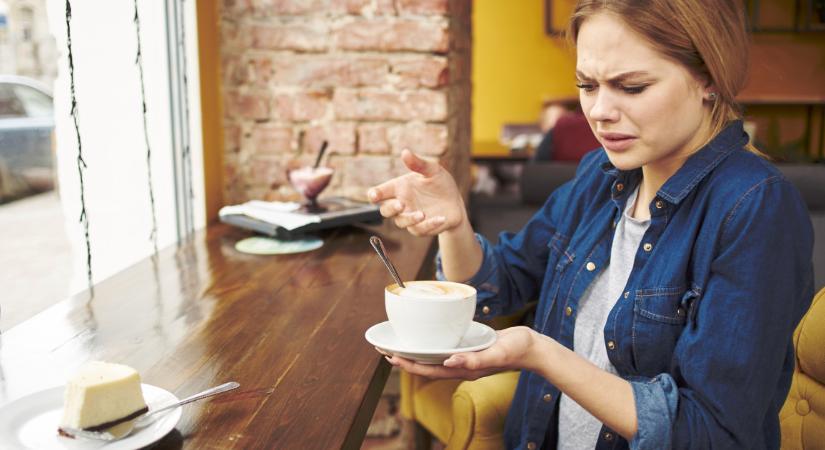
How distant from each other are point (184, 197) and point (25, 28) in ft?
2.25

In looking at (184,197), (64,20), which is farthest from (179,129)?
(64,20)

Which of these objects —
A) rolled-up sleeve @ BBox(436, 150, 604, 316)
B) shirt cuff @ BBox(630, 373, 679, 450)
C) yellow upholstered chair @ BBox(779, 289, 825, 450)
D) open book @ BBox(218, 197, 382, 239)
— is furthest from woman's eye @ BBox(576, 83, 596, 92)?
open book @ BBox(218, 197, 382, 239)

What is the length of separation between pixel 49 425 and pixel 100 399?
76 mm

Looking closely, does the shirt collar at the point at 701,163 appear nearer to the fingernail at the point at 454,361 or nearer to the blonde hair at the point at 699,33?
the blonde hair at the point at 699,33

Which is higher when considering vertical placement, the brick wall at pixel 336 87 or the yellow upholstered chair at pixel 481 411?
the brick wall at pixel 336 87

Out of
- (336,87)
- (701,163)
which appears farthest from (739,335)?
(336,87)

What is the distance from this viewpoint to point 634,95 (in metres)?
1.01

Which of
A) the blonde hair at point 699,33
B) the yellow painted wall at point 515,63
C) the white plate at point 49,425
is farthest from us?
the yellow painted wall at point 515,63

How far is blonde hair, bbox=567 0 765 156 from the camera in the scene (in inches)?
38.9

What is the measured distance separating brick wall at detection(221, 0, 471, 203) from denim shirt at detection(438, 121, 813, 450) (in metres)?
0.82

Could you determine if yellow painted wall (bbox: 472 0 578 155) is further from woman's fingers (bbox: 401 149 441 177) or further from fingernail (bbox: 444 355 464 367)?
fingernail (bbox: 444 355 464 367)

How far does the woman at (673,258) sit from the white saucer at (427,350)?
0.01m

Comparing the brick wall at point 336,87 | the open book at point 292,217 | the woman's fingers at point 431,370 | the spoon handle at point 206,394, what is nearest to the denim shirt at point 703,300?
the woman's fingers at point 431,370

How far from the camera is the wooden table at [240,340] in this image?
34.4 inches
